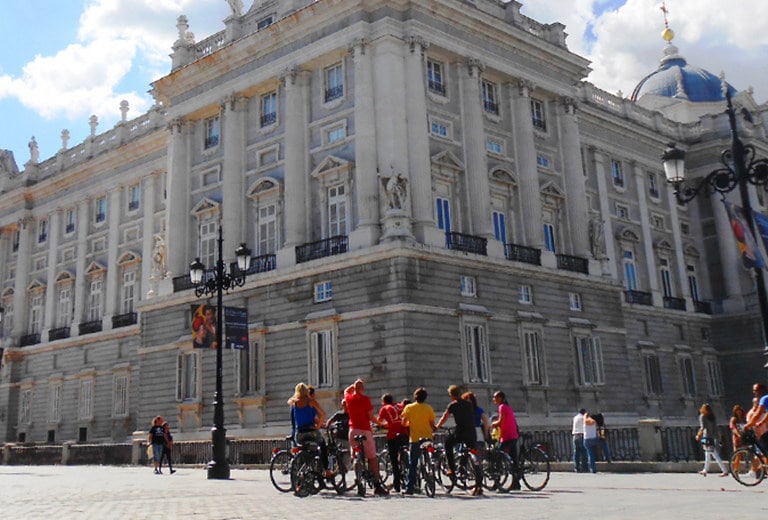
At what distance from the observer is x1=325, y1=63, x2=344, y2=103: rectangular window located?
3362 cm

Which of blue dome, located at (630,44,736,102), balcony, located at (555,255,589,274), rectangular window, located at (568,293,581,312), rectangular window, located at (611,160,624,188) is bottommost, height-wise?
rectangular window, located at (568,293,581,312)

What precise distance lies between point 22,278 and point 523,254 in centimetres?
3600

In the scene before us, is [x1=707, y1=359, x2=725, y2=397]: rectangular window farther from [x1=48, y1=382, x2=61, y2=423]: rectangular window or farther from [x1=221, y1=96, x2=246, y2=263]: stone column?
[x1=48, y1=382, x2=61, y2=423]: rectangular window

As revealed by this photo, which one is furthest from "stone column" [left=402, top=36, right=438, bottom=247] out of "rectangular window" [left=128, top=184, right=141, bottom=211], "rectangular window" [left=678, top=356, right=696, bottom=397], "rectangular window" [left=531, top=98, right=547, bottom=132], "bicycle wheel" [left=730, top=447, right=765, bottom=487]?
"rectangular window" [left=128, top=184, right=141, bottom=211]

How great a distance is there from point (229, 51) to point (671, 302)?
91.9 feet

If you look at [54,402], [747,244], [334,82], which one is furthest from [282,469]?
[54,402]

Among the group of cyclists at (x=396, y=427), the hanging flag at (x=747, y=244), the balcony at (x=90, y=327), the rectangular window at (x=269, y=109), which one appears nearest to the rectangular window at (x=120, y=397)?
the balcony at (x=90, y=327)

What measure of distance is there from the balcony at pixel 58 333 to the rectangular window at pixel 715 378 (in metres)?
38.2

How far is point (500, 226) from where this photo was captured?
35031 millimetres

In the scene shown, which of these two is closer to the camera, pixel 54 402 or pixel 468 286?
pixel 468 286

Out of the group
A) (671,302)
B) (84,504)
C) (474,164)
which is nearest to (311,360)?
(474,164)

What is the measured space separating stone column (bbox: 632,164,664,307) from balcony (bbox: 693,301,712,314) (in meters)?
3.89

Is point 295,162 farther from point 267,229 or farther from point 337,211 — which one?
point 267,229

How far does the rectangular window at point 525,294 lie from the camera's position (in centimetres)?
3329
